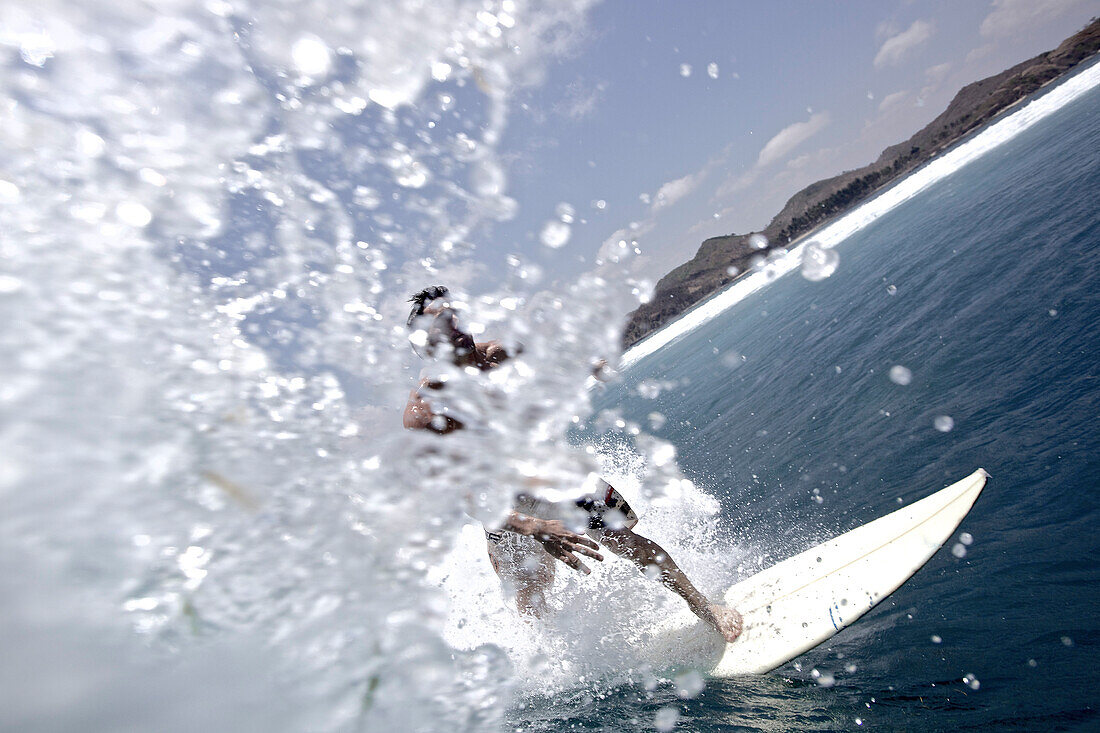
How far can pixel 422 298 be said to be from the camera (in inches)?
188

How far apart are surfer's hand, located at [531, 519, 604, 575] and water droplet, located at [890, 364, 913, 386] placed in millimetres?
6863

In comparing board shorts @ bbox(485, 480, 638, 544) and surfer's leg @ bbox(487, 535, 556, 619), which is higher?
board shorts @ bbox(485, 480, 638, 544)

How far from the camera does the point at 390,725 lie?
6.42 ft

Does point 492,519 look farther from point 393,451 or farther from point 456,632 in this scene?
point 456,632

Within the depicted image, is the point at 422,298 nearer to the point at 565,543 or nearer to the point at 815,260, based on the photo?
the point at 565,543

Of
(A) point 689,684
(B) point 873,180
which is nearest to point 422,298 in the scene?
(A) point 689,684

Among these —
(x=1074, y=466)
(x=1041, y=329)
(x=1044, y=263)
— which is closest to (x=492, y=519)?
(x=1074, y=466)

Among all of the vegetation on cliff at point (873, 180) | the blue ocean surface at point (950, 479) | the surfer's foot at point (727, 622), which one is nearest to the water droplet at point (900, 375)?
the blue ocean surface at point (950, 479)

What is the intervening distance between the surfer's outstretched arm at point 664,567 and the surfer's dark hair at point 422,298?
2.41 meters

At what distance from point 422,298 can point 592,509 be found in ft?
7.61

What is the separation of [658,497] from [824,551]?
430 cm

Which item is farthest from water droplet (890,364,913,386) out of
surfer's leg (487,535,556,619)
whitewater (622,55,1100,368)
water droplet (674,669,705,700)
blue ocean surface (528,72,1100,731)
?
whitewater (622,55,1100,368)

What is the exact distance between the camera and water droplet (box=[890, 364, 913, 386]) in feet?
28.4

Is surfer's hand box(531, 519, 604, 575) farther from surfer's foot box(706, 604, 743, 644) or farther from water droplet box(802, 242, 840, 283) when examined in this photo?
water droplet box(802, 242, 840, 283)
